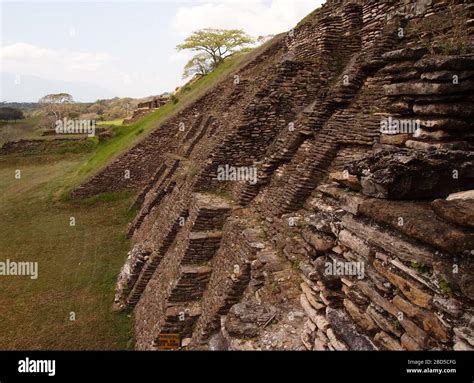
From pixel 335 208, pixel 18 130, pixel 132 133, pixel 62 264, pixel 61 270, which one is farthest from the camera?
pixel 18 130

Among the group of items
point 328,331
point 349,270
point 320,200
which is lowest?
point 328,331

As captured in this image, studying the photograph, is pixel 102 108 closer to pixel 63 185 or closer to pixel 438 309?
pixel 63 185

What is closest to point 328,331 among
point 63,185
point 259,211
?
point 259,211

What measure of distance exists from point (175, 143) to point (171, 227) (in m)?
11.6

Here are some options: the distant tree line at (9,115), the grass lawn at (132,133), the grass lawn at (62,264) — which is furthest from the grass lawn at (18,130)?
the grass lawn at (62,264)

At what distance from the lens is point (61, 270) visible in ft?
45.9

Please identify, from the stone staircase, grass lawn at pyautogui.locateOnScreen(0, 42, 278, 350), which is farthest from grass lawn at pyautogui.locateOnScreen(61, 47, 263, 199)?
the stone staircase

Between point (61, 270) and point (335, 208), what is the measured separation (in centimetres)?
1186

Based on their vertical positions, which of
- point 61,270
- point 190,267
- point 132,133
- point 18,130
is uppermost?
point 18,130

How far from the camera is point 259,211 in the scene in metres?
9.73

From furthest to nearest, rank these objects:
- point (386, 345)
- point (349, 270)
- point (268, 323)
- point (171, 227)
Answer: point (171, 227) → point (268, 323) → point (349, 270) → point (386, 345)

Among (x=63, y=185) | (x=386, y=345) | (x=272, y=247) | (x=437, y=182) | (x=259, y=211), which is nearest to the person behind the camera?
(x=386, y=345)

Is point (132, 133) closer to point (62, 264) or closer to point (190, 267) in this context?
point (62, 264)

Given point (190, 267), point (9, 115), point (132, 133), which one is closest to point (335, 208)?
point (190, 267)
